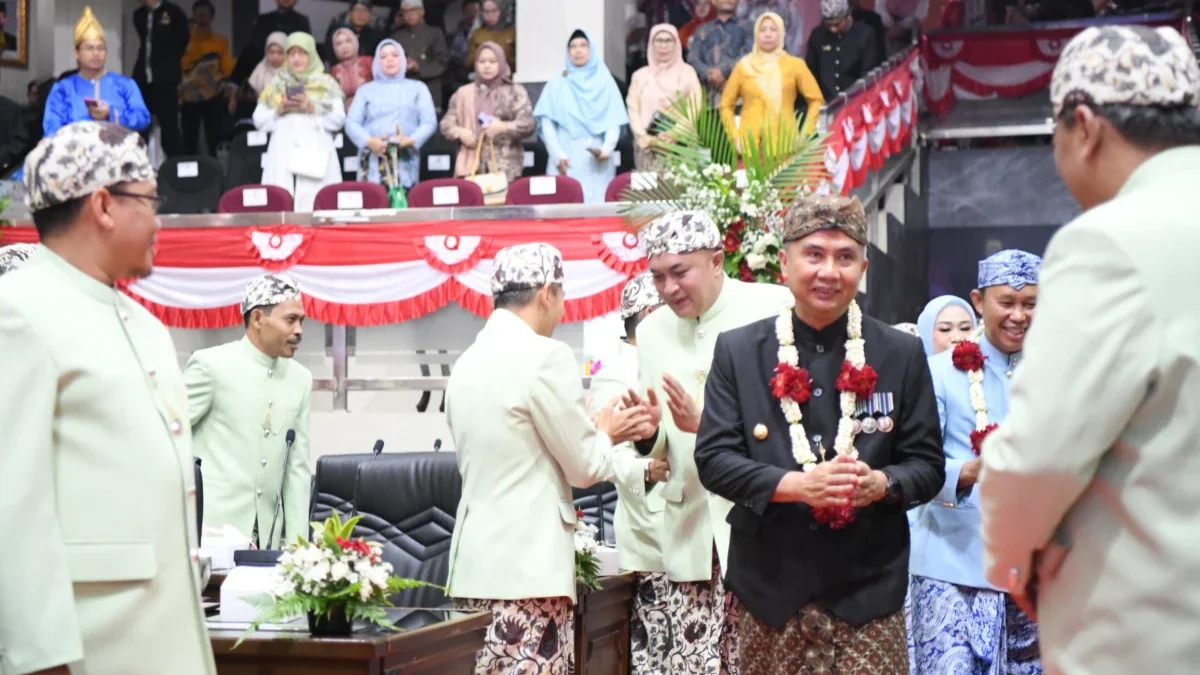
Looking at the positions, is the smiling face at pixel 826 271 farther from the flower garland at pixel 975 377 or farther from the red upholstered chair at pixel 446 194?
the red upholstered chair at pixel 446 194

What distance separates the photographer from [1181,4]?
14984mm

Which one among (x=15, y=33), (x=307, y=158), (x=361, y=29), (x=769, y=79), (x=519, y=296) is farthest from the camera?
(x=15, y=33)

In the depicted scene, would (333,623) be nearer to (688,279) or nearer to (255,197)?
(688,279)

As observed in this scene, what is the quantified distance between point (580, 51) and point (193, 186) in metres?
3.32

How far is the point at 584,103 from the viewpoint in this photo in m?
11.5

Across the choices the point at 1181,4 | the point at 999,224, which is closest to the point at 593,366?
Result: the point at 999,224

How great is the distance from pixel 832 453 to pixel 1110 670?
3.72 feet

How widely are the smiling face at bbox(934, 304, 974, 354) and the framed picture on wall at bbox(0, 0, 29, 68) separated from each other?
1152 centimetres

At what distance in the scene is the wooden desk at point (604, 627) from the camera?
14.5 ft

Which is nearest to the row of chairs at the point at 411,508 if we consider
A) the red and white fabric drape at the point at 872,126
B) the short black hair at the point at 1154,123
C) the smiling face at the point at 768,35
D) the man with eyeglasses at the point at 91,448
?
the man with eyeglasses at the point at 91,448

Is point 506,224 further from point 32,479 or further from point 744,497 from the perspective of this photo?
point 32,479

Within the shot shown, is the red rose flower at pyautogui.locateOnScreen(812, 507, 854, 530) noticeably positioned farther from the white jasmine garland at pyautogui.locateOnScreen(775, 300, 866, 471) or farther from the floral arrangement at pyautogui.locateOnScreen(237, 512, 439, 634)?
the floral arrangement at pyautogui.locateOnScreen(237, 512, 439, 634)

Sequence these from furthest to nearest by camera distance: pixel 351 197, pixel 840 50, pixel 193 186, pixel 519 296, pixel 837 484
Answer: pixel 840 50 < pixel 193 186 < pixel 351 197 < pixel 519 296 < pixel 837 484

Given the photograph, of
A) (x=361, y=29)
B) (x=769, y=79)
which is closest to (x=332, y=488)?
(x=769, y=79)
